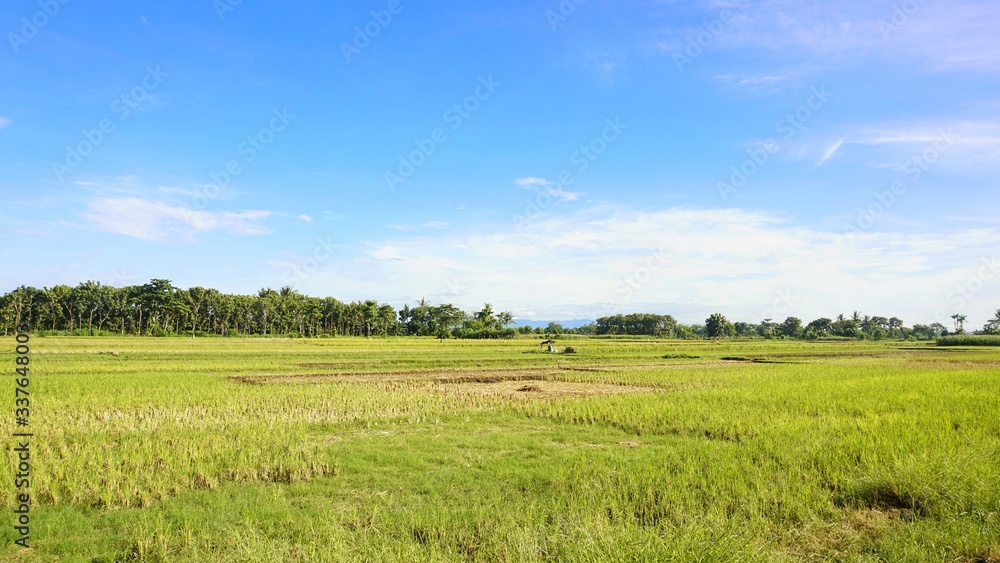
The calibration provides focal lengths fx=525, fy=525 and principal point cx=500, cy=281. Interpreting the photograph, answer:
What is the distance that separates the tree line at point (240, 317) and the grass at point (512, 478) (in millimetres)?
50662

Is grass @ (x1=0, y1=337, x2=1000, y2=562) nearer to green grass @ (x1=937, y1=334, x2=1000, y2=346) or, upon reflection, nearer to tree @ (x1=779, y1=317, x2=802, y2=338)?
green grass @ (x1=937, y1=334, x2=1000, y2=346)

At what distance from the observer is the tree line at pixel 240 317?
217 feet

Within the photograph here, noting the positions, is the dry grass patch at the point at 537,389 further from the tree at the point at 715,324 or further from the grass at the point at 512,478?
the tree at the point at 715,324

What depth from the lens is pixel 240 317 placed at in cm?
7938

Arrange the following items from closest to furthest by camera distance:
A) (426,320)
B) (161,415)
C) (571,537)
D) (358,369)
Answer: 1. (571,537)
2. (161,415)
3. (358,369)
4. (426,320)

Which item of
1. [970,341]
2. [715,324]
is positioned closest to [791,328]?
[715,324]

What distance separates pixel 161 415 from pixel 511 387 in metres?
11.5

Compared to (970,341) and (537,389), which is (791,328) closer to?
(970,341)

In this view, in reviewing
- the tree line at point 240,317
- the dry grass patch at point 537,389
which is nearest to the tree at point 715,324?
the tree line at point 240,317

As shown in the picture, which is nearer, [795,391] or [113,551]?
[113,551]

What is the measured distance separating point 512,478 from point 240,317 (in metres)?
81.9

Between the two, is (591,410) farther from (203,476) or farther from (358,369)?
(358,369)

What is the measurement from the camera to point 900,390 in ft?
54.3

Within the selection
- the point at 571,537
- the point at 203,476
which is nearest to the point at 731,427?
the point at 571,537
